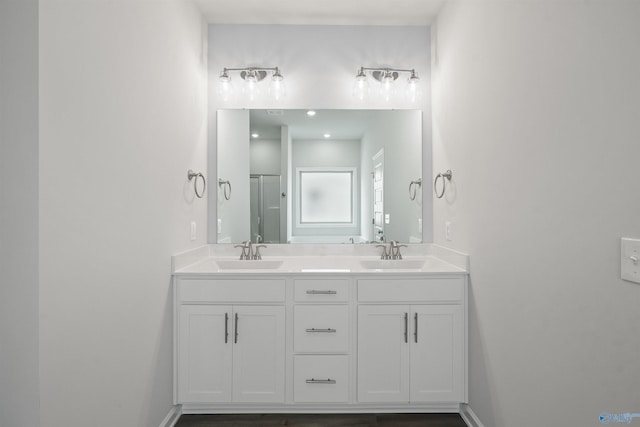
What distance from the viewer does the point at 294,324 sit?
2.11m

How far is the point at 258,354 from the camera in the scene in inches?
82.6

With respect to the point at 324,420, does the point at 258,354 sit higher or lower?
higher

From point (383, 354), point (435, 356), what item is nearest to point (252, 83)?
point (383, 354)

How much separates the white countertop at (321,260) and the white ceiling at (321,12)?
170 centimetres

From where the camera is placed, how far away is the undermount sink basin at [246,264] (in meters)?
2.55

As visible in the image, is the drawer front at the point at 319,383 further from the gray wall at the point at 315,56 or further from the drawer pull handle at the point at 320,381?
the gray wall at the point at 315,56

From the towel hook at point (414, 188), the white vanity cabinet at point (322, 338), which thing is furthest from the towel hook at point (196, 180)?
the towel hook at point (414, 188)

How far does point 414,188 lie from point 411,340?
114 cm

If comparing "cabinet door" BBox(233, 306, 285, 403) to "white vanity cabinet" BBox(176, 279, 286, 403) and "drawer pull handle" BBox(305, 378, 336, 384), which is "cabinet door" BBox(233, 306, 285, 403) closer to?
"white vanity cabinet" BBox(176, 279, 286, 403)

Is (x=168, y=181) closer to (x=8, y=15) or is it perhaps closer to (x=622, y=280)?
(x=8, y=15)

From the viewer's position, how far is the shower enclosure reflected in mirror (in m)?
2.71

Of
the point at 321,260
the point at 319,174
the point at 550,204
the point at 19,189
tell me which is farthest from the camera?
the point at 319,174

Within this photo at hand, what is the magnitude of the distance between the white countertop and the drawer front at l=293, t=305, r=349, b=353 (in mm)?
238

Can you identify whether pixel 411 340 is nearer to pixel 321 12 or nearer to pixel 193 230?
pixel 193 230
